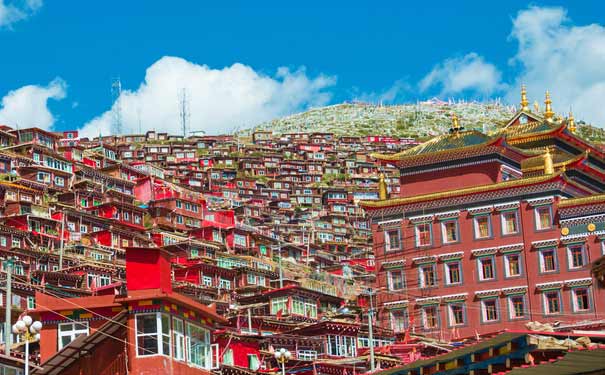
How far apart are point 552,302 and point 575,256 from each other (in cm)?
342

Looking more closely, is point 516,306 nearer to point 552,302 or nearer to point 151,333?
point 552,302

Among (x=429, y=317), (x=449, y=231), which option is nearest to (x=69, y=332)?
(x=429, y=317)

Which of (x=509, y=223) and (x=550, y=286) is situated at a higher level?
(x=509, y=223)

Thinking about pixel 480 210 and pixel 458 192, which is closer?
pixel 480 210

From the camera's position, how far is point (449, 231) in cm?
8344

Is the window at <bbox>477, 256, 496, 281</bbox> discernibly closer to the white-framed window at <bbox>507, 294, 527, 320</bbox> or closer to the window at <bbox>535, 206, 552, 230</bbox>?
the white-framed window at <bbox>507, 294, 527, 320</bbox>

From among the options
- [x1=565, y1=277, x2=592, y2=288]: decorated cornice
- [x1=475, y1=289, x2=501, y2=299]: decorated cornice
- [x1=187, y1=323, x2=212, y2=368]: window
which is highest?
[x1=565, y1=277, x2=592, y2=288]: decorated cornice

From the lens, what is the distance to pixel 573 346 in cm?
2691

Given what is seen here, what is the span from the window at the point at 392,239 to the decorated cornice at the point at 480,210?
570 cm

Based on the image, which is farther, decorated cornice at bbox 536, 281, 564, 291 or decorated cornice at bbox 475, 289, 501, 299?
decorated cornice at bbox 475, 289, 501, 299

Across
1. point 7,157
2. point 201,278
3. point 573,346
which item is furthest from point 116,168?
point 573,346

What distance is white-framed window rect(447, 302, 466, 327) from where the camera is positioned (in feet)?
267

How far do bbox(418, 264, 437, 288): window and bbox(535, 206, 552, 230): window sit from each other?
26.5 feet

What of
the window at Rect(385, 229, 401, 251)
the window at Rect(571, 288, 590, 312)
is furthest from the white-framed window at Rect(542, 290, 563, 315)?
the window at Rect(385, 229, 401, 251)
